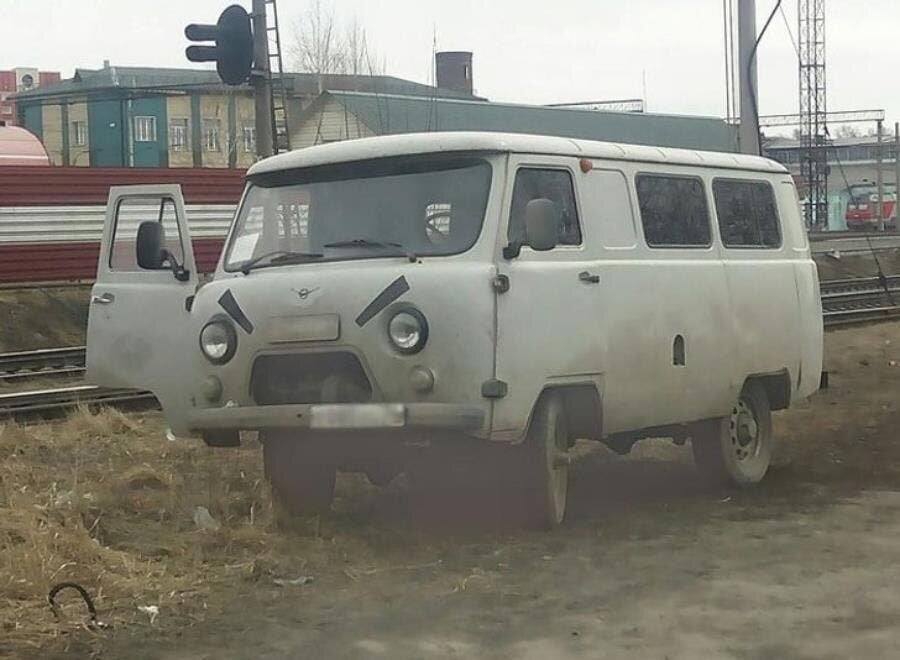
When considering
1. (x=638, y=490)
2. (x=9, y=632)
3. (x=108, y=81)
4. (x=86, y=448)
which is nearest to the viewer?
(x=9, y=632)

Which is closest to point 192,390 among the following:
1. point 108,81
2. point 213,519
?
point 213,519

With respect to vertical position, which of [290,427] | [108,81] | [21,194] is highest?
[108,81]

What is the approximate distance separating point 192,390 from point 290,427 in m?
0.95

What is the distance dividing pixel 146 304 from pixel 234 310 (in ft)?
4.84

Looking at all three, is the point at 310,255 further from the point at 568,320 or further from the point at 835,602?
the point at 835,602

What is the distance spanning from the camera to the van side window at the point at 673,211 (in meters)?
8.35

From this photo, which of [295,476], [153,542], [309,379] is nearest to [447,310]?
[309,379]

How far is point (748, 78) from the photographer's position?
14438 mm

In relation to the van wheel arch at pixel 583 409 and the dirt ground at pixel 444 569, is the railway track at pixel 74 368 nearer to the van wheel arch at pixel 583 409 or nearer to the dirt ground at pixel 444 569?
the dirt ground at pixel 444 569

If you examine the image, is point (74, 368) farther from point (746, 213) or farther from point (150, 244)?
point (746, 213)

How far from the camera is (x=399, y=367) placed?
698cm

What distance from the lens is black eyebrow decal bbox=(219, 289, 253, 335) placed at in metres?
7.38

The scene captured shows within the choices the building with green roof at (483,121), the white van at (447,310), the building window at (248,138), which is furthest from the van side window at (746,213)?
the building window at (248,138)

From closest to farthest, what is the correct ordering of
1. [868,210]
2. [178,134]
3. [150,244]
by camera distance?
[150,244] → [178,134] → [868,210]
